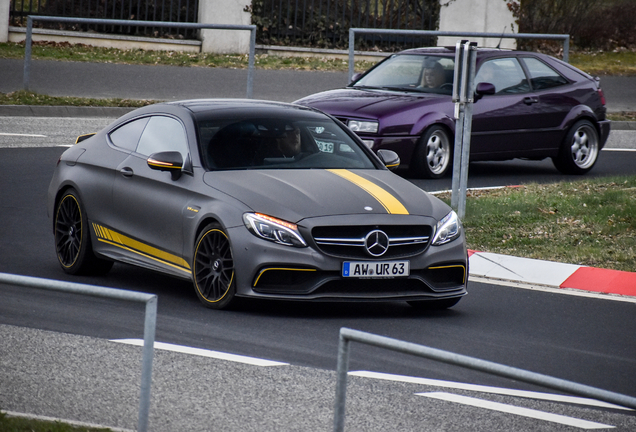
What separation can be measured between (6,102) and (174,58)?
26.1ft

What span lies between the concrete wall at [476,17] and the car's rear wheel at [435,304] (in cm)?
2094

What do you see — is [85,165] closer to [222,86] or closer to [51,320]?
[51,320]

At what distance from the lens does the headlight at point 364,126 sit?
13906 millimetres

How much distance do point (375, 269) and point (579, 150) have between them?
9276mm

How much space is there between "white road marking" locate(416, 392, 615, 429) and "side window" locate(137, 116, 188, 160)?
401 cm

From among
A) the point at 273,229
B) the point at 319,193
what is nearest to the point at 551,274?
the point at 319,193

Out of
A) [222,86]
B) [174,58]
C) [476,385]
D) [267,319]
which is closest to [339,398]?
[476,385]

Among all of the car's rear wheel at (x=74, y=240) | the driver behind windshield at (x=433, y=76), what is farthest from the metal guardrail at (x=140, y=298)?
the driver behind windshield at (x=433, y=76)

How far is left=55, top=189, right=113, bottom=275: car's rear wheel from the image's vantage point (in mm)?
8875

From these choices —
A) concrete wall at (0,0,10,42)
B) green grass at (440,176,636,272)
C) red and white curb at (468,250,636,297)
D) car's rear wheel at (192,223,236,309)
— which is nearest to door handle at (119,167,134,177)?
car's rear wheel at (192,223,236,309)

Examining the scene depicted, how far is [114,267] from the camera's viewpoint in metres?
9.53

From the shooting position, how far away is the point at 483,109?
49.1ft

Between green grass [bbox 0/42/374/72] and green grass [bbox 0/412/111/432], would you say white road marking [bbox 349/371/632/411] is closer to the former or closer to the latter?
green grass [bbox 0/412/111/432]

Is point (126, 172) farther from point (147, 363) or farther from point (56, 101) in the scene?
point (56, 101)
